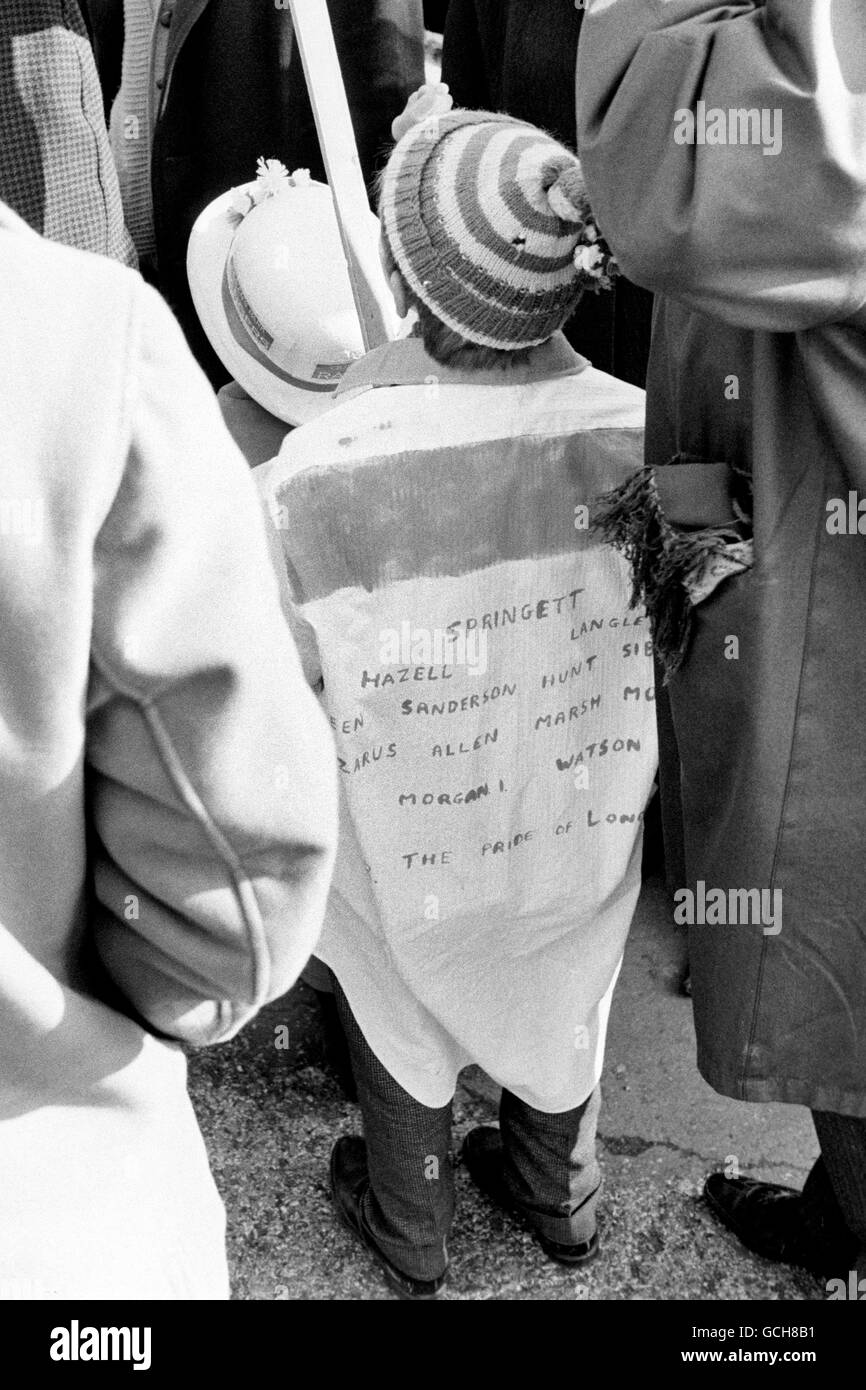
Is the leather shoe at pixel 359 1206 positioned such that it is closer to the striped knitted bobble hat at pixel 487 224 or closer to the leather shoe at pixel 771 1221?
the leather shoe at pixel 771 1221

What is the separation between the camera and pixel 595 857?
1787 millimetres

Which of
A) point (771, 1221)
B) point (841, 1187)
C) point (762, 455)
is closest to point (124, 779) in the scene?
point (762, 455)

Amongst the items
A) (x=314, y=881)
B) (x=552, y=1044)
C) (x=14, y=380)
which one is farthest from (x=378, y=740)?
(x=14, y=380)

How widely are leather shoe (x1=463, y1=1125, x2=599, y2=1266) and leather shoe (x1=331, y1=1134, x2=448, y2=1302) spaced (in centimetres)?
15

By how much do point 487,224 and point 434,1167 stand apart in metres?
1.26

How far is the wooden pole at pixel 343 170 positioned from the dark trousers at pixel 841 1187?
48.8 inches

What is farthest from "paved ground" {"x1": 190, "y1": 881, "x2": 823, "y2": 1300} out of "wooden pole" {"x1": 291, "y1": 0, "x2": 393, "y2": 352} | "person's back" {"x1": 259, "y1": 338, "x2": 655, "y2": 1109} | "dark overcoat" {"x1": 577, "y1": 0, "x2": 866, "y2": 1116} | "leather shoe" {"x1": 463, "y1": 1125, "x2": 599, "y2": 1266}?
"wooden pole" {"x1": 291, "y1": 0, "x2": 393, "y2": 352}

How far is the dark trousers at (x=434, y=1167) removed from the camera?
1.89m

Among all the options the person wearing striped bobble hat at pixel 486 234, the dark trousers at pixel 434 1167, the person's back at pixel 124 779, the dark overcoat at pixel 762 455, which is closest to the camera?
the person's back at pixel 124 779

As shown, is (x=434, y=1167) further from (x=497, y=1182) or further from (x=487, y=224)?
(x=487, y=224)

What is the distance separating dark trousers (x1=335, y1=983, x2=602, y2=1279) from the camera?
6.21ft

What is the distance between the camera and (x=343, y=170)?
2.09 m

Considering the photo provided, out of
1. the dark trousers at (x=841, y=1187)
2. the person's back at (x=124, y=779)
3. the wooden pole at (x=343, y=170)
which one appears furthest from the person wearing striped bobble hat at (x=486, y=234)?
the dark trousers at (x=841, y=1187)
